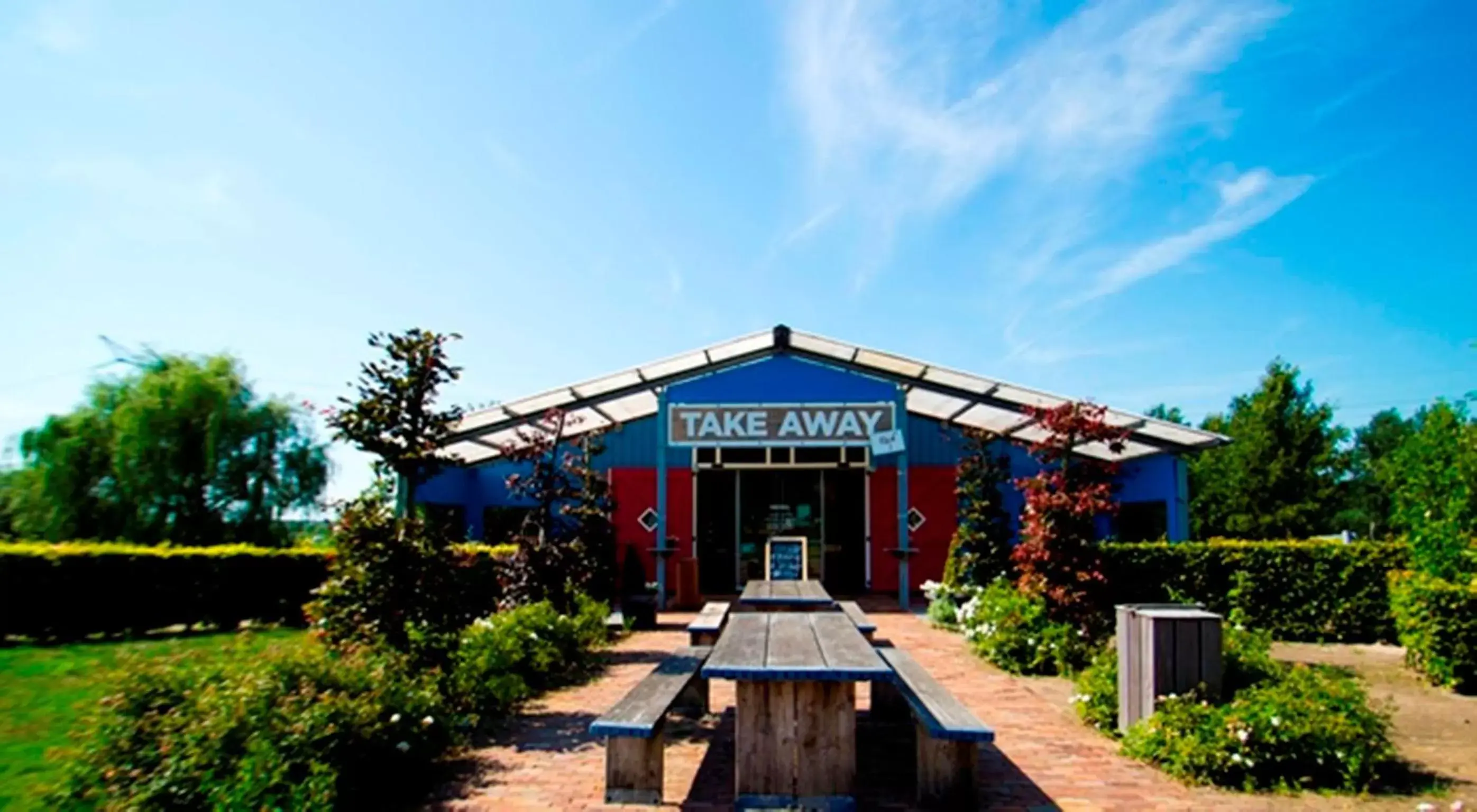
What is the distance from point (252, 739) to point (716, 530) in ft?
41.1

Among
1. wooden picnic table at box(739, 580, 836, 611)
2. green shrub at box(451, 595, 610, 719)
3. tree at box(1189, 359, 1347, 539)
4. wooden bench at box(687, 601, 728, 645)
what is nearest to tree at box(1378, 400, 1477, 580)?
wooden picnic table at box(739, 580, 836, 611)

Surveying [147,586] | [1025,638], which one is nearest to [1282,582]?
[1025,638]

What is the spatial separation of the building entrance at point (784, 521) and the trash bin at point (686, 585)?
190cm

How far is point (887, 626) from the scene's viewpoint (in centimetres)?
1159

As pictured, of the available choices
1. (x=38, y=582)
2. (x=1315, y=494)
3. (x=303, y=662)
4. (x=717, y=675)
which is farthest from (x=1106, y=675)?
(x=1315, y=494)

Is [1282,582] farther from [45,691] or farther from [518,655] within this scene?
[45,691]

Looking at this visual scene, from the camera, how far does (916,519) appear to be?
53.3 ft

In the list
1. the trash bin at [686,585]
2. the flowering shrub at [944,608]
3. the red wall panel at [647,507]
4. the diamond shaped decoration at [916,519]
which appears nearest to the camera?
the flowering shrub at [944,608]

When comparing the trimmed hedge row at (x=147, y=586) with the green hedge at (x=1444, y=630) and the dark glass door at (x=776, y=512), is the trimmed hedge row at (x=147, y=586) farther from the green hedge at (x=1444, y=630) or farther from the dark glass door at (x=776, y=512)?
the green hedge at (x=1444, y=630)

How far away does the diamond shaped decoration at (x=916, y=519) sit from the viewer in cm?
1622

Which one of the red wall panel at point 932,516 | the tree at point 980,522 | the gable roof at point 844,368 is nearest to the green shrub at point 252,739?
the gable roof at point 844,368

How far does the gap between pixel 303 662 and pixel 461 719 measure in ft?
4.36

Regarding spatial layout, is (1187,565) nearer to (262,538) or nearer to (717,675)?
(717,675)

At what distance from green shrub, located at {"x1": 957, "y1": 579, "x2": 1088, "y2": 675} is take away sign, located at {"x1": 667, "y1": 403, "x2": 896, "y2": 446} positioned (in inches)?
172
